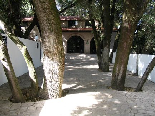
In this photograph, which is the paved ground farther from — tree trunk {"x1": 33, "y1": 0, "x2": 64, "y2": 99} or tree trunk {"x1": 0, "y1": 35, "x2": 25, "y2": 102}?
tree trunk {"x1": 33, "y1": 0, "x2": 64, "y2": 99}

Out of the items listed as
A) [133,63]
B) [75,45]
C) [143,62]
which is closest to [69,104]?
[143,62]

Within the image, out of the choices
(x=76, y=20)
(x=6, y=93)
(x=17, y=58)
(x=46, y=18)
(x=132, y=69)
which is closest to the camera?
(x=46, y=18)

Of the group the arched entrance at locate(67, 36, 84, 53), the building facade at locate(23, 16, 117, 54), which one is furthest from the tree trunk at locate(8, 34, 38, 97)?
the arched entrance at locate(67, 36, 84, 53)

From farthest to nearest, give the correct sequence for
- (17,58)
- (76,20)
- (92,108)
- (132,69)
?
(76,20), (132,69), (17,58), (92,108)

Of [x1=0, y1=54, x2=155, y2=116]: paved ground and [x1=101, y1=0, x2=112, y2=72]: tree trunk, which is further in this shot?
[x1=101, y1=0, x2=112, y2=72]: tree trunk

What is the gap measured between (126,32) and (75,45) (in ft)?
79.6

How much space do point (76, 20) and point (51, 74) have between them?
24.7 m

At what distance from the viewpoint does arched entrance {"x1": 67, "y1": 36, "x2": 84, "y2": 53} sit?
31125mm

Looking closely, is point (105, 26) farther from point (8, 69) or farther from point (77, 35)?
point (77, 35)

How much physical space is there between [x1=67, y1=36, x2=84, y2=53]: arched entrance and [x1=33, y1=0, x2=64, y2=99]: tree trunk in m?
25.0

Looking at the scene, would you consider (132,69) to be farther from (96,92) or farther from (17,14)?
(17,14)

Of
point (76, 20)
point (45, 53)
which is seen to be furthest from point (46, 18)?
point (76, 20)

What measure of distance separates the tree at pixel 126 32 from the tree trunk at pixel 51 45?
2.41 meters

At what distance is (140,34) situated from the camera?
16656 mm
